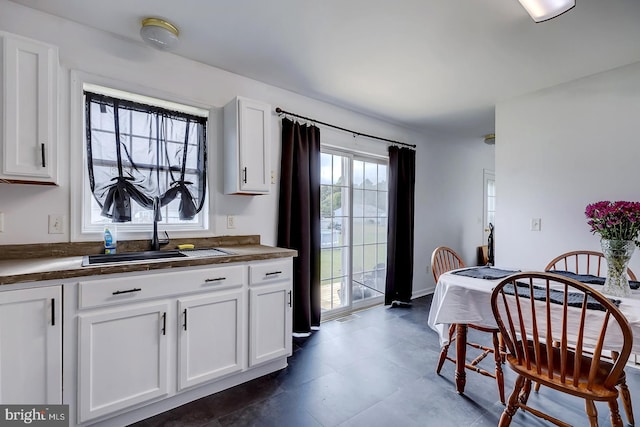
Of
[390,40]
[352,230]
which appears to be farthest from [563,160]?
[352,230]

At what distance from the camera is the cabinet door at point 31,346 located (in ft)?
4.49

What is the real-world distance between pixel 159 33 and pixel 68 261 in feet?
4.90

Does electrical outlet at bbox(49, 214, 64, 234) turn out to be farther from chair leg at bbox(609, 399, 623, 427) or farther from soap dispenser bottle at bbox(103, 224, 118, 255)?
chair leg at bbox(609, 399, 623, 427)

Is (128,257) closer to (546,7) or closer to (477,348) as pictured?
(477,348)

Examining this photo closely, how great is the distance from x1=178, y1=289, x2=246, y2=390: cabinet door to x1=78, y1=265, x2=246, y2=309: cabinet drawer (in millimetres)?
77

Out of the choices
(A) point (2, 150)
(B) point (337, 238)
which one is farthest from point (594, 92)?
(A) point (2, 150)

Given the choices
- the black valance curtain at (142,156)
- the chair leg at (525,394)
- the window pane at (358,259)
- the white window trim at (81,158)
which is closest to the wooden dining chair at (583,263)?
the chair leg at (525,394)

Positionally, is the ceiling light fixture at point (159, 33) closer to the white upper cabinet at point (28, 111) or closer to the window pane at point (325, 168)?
the white upper cabinet at point (28, 111)

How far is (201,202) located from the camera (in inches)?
98.9

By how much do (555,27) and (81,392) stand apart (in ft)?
11.4

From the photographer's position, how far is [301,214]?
2959 mm

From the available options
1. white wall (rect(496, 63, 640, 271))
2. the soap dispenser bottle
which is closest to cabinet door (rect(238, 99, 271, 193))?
the soap dispenser bottle

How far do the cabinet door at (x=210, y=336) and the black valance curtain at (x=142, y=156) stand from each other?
842 millimetres

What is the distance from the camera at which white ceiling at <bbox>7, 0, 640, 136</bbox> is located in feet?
5.97
